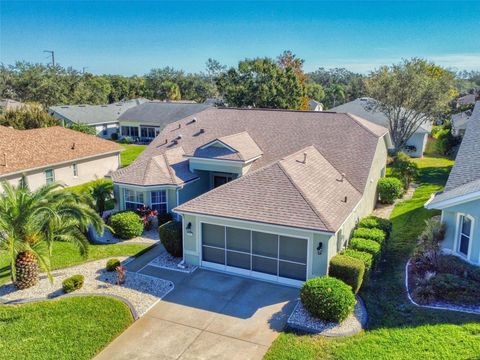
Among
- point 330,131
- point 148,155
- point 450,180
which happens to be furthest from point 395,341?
point 148,155

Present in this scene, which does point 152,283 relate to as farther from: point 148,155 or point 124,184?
point 148,155

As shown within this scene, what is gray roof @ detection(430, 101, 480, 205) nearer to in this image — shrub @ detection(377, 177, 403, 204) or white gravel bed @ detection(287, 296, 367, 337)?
shrub @ detection(377, 177, 403, 204)

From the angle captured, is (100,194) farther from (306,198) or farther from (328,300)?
(328,300)

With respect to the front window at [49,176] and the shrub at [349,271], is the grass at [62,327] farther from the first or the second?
the front window at [49,176]

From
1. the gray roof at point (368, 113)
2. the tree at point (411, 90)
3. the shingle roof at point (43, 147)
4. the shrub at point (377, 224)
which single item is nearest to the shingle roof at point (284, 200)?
the shrub at point (377, 224)

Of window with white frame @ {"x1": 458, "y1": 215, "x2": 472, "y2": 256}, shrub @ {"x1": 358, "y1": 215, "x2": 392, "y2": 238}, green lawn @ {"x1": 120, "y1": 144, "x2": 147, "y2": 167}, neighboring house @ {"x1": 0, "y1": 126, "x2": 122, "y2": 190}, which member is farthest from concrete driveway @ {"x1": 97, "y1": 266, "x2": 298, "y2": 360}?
green lawn @ {"x1": 120, "y1": 144, "x2": 147, "y2": 167}

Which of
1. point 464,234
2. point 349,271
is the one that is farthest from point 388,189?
point 349,271
